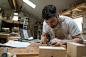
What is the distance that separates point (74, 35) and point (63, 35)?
26 cm

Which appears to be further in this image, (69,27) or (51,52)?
(69,27)

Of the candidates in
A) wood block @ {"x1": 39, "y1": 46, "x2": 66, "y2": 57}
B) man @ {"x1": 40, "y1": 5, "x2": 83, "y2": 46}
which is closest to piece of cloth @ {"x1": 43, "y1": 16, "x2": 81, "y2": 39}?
man @ {"x1": 40, "y1": 5, "x2": 83, "y2": 46}

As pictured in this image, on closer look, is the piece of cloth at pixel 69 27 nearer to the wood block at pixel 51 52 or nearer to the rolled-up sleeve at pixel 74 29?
the rolled-up sleeve at pixel 74 29

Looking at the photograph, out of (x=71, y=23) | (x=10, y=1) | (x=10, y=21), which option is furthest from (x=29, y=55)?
(x=10, y=21)

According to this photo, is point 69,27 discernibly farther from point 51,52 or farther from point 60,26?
point 51,52

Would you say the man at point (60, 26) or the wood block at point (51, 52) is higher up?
the man at point (60, 26)

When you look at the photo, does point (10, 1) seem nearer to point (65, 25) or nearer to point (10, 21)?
point (65, 25)

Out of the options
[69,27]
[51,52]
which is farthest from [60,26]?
[51,52]

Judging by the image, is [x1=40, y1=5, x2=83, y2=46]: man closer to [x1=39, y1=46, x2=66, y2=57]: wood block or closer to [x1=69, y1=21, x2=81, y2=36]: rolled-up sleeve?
[x1=69, y1=21, x2=81, y2=36]: rolled-up sleeve

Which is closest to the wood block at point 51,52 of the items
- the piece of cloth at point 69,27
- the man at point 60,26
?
the man at point 60,26

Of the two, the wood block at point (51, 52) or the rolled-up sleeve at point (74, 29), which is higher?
the rolled-up sleeve at point (74, 29)

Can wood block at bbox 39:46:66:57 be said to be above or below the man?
below

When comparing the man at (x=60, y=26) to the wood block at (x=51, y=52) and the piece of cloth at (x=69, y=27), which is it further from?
the wood block at (x=51, y=52)

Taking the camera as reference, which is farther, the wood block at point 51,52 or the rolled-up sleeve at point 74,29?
the rolled-up sleeve at point 74,29
